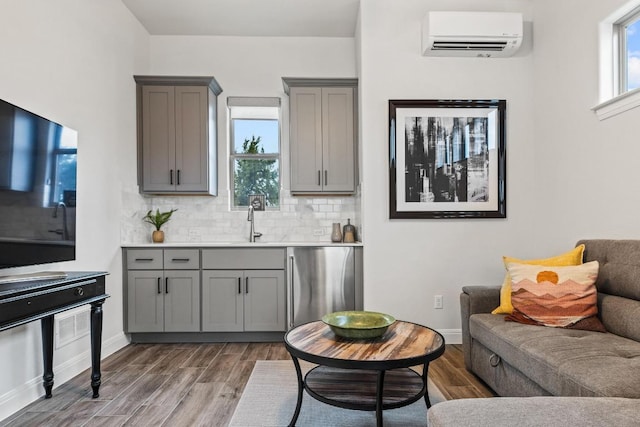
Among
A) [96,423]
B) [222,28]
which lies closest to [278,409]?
[96,423]

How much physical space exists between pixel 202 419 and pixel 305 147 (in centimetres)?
261

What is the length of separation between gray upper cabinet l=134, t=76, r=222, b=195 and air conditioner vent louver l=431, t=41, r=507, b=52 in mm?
2136

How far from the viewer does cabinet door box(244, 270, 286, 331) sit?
150 inches

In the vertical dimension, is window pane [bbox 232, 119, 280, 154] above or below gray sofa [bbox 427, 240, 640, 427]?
above

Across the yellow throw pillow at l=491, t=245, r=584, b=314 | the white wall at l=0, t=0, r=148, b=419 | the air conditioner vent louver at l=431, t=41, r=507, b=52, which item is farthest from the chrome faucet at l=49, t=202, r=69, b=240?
the air conditioner vent louver at l=431, t=41, r=507, b=52

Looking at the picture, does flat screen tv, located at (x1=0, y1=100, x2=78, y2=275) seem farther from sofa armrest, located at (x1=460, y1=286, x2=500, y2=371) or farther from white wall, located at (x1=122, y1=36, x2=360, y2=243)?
sofa armrest, located at (x1=460, y1=286, x2=500, y2=371)

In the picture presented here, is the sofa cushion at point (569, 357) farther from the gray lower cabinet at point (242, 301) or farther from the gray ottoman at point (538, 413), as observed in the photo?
the gray lower cabinet at point (242, 301)

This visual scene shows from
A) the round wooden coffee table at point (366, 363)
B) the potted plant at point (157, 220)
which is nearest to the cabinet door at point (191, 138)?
the potted plant at point (157, 220)

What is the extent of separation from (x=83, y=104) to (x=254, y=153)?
1.77m

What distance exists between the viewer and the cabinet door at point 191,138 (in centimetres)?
414

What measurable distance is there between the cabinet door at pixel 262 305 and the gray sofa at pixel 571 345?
1.62 meters

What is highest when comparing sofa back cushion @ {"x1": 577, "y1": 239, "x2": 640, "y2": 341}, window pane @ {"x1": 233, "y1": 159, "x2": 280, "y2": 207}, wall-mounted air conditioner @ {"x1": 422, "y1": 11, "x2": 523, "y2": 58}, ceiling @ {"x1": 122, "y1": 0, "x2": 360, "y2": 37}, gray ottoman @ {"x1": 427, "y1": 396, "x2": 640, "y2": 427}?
ceiling @ {"x1": 122, "y1": 0, "x2": 360, "y2": 37}

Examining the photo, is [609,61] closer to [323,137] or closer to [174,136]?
[323,137]

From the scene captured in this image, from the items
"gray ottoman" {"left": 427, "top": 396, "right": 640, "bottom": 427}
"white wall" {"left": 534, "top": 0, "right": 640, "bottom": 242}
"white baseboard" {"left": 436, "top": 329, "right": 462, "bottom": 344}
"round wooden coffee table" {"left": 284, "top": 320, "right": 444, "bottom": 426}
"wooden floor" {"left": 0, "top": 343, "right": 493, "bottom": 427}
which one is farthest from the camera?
"white baseboard" {"left": 436, "top": 329, "right": 462, "bottom": 344}
